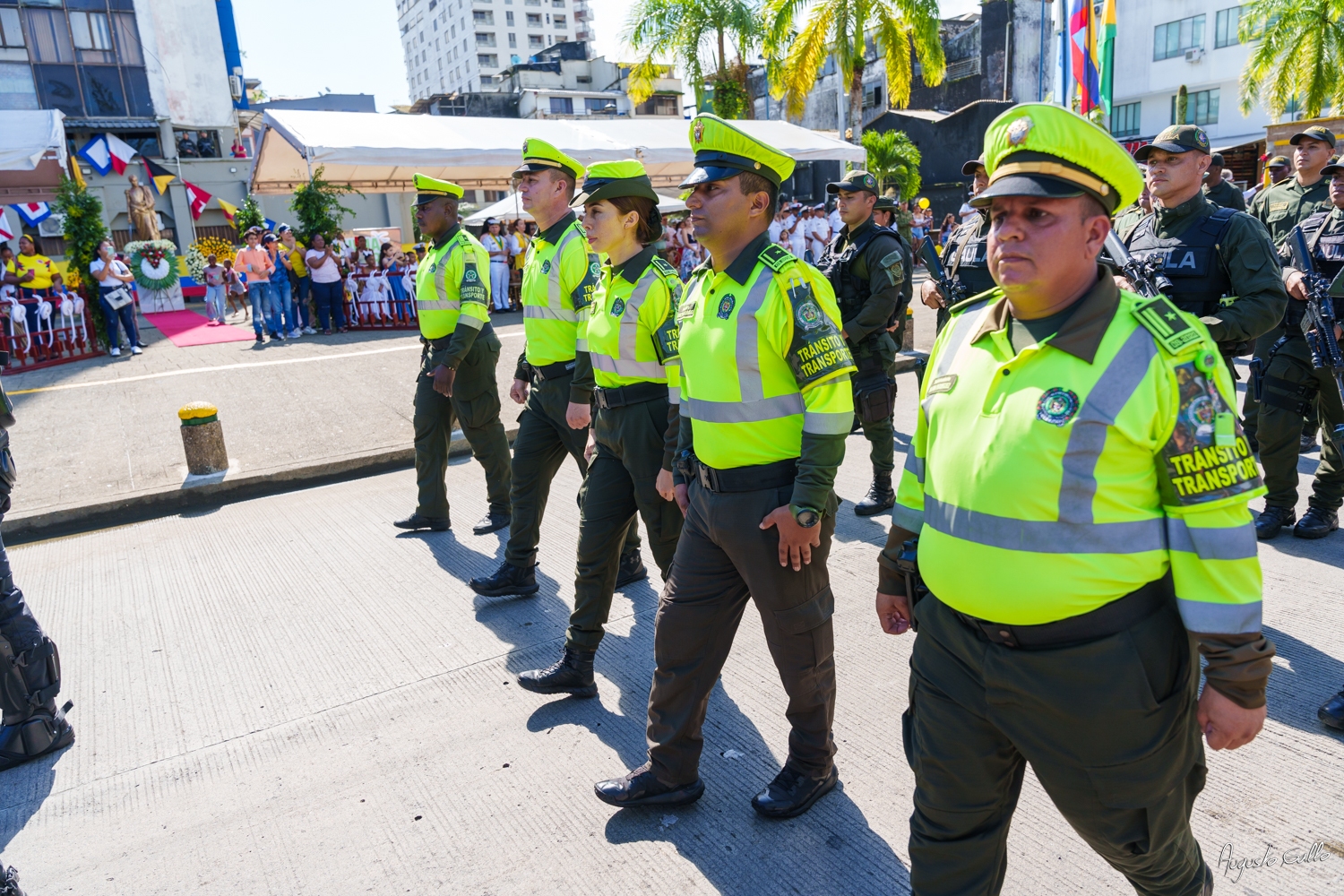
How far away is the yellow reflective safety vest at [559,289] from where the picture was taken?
15.4ft

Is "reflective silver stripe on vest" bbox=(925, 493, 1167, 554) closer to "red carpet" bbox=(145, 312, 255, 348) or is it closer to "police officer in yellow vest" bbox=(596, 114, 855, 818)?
"police officer in yellow vest" bbox=(596, 114, 855, 818)

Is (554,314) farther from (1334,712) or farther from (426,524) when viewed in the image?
(1334,712)

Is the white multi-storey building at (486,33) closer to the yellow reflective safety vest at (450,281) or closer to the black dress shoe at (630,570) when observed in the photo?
the yellow reflective safety vest at (450,281)

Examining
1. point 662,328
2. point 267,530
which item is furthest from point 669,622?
point 267,530

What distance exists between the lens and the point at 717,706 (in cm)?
374

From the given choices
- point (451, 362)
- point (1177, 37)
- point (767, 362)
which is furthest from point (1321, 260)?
point (1177, 37)

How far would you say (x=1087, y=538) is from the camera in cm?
177

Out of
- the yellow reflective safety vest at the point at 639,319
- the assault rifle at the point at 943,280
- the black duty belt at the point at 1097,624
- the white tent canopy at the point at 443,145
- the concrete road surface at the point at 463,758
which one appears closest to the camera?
the black duty belt at the point at 1097,624

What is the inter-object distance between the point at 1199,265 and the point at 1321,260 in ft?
4.85

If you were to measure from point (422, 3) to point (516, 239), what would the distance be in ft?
357

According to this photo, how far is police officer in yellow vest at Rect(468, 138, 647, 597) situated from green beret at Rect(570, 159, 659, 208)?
0.77m

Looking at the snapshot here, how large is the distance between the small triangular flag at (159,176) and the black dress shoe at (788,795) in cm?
3434

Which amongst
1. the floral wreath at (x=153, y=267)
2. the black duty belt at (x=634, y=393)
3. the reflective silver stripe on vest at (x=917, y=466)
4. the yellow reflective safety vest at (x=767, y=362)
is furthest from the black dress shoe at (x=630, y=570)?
the floral wreath at (x=153, y=267)

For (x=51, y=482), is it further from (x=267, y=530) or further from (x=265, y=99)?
(x=265, y=99)
